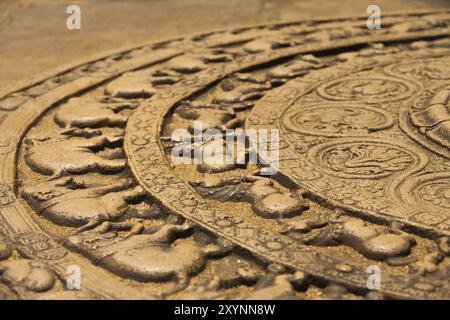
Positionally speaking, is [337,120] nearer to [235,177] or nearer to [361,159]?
[361,159]

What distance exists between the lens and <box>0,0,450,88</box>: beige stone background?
222 inches

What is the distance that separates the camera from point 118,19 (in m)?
6.45

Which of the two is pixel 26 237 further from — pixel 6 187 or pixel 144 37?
pixel 144 37

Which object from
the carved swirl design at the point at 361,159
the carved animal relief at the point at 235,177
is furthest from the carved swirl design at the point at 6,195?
the carved swirl design at the point at 361,159

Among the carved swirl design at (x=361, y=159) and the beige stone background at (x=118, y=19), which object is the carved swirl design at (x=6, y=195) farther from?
the beige stone background at (x=118, y=19)

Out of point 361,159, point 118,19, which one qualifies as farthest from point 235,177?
point 118,19

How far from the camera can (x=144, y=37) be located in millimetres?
5906

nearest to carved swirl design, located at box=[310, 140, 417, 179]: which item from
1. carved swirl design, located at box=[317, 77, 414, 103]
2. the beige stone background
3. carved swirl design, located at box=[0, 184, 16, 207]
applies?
carved swirl design, located at box=[317, 77, 414, 103]

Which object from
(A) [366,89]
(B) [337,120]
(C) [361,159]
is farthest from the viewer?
(A) [366,89]

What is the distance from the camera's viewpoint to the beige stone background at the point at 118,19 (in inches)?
222

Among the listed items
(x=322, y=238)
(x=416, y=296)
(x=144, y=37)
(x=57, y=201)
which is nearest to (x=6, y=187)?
(x=57, y=201)

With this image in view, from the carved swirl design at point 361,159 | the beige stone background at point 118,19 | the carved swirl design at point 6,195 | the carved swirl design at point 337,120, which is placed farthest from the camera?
the beige stone background at point 118,19

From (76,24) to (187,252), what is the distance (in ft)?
12.3

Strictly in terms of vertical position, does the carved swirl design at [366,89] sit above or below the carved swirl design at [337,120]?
above
